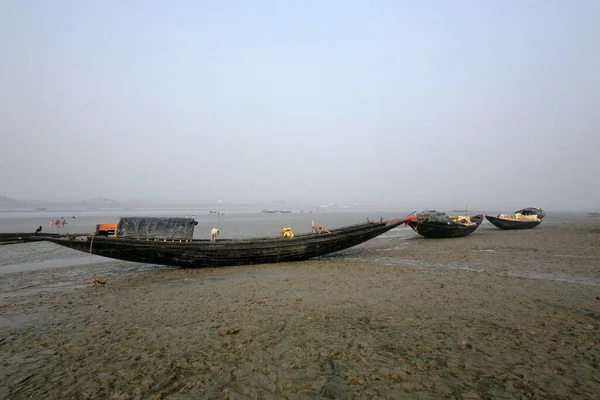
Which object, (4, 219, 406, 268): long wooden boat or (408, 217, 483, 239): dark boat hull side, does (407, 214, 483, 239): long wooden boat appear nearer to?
(408, 217, 483, 239): dark boat hull side

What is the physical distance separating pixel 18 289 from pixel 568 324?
15942mm

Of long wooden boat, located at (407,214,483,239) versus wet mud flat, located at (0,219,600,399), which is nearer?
wet mud flat, located at (0,219,600,399)

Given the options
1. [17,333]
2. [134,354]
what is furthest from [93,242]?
[134,354]

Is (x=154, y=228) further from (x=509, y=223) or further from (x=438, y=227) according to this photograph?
(x=509, y=223)

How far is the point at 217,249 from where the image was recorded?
531 inches

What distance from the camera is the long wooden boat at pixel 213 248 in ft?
40.9

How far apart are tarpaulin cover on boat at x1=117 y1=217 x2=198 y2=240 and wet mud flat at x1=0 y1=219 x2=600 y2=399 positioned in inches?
107

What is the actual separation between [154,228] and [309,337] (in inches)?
424

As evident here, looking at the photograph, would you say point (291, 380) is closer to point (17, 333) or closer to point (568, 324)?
point (568, 324)

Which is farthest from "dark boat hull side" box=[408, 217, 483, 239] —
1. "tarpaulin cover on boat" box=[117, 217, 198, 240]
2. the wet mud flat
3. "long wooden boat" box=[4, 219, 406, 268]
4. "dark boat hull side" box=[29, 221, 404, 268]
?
"tarpaulin cover on boat" box=[117, 217, 198, 240]

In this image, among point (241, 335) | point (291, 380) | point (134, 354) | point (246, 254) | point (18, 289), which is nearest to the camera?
point (291, 380)

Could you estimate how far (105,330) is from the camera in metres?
6.50

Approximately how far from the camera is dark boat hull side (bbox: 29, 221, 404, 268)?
496 inches

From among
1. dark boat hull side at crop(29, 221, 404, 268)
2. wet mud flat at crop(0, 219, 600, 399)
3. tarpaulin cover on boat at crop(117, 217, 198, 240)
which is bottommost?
A: wet mud flat at crop(0, 219, 600, 399)
